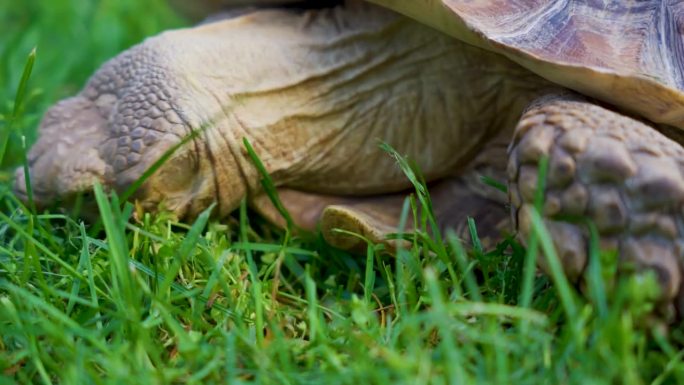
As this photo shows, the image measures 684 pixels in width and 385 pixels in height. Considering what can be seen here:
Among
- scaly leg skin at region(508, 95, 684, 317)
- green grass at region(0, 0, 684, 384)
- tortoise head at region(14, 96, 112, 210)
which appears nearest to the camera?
green grass at region(0, 0, 684, 384)

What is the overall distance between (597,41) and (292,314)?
694mm

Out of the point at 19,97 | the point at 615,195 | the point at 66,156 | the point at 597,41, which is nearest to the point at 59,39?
the point at 66,156

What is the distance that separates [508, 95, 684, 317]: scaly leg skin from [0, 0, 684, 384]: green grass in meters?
0.07

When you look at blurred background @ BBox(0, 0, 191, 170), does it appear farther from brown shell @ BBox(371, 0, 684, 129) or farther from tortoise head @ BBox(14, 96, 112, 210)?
brown shell @ BBox(371, 0, 684, 129)

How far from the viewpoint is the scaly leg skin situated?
4.32 feet

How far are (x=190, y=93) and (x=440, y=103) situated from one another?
533mm

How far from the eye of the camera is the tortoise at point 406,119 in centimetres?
135

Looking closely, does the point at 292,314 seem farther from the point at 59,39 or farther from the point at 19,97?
the point at 59,39

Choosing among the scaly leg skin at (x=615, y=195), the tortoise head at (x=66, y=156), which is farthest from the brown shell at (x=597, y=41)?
the tortoise head at (x=66, y=156)

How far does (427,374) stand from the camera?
1088 mm

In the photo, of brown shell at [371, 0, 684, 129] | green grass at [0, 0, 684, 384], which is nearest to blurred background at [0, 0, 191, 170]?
green grass at [0, 0, 684, 384]

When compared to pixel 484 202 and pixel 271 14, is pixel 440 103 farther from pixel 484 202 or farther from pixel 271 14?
pixel 271 14

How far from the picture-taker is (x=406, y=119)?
1.96 metres

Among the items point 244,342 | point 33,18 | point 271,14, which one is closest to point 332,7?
point 271,14
